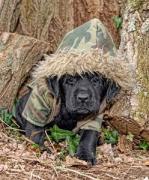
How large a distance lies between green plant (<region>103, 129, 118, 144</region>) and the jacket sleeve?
1.92 ft

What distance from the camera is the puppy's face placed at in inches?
208

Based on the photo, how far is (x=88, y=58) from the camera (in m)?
5.21

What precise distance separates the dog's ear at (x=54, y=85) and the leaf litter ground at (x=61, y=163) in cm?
51

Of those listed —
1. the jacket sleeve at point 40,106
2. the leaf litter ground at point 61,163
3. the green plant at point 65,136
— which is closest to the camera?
the leaf litter ground at point 61,163

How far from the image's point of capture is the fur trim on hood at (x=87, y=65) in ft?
17.1

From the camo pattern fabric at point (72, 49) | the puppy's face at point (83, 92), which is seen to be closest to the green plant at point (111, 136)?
the camo pattern fabric at point (72, 49)

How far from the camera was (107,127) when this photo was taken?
5.97 m

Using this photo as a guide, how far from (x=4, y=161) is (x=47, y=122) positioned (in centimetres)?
75

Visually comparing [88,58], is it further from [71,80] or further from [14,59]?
[14,59]

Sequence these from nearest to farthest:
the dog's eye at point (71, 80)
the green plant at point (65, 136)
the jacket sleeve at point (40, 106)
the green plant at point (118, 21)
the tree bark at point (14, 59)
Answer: the dog's eye at point (71, 80) → the jacket sleeve at point (40, 106) → the green plant at point (65, 136) → the tree bark at point (14, 59) → the green plant at point (118, 21)

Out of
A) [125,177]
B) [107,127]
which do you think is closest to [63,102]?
[107,127]

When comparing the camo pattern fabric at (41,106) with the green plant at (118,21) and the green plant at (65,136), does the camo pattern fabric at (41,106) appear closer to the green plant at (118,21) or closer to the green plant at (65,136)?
the green plant at (65,136)

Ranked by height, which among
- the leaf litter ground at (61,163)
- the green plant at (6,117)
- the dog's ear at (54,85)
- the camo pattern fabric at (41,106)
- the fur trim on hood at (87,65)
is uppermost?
the fur trim on hood at (87,65)

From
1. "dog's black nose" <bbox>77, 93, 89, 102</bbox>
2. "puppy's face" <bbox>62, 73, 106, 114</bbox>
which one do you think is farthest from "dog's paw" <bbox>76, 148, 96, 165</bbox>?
"dog's black nose" <bbox>77, 93, 89, 102</bbox>
